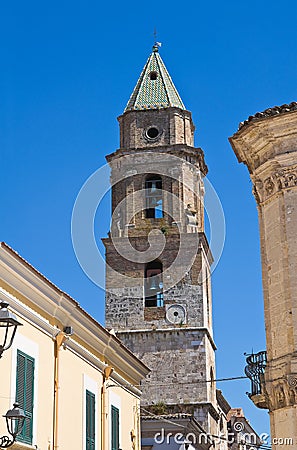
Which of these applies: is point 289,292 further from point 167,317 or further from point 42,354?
point 167,317

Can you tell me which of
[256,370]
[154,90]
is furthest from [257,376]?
[154,90]

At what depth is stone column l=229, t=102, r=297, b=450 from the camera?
12555mm

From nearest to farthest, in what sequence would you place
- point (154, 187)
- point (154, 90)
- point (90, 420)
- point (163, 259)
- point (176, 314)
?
point (90, 420)
point (176, 314)
point (163, 259)
point (154, 187)
point (154, 90)

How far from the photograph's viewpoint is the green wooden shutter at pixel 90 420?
15673 mm

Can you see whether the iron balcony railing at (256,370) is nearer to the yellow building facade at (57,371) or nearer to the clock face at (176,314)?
the yellow building facade at (57,371)

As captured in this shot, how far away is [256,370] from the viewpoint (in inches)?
527

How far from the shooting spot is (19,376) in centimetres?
1250

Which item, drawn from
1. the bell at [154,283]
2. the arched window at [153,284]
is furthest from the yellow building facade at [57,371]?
the bell at [154,283]

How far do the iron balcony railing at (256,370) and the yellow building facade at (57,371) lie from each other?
3.25 m

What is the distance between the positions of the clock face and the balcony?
65.3ft

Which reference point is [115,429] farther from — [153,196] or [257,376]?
[153,196]

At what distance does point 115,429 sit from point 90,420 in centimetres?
179

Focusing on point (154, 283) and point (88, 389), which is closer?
point (88, 389)

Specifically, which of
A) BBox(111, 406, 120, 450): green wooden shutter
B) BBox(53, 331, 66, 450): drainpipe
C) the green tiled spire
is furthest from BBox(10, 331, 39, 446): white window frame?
the green tiled spire
